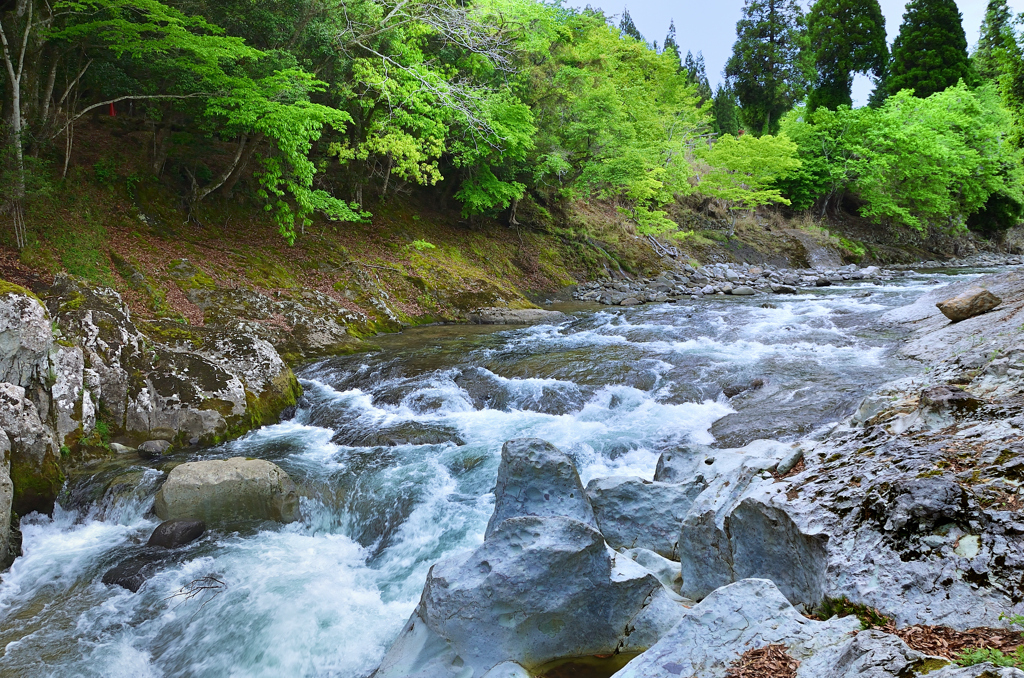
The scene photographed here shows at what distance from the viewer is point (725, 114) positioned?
45.8m

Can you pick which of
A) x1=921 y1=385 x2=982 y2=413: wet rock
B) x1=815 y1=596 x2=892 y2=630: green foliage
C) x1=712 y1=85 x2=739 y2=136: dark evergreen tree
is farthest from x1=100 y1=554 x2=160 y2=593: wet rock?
x1=712 y1=85 x2=739 y2=136: dark evergreen tree

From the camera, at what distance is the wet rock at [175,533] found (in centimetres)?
531

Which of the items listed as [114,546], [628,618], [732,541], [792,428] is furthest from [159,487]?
[792,428]

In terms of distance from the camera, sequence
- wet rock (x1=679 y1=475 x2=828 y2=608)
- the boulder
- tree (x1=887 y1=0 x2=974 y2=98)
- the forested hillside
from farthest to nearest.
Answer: tree (x1=887 y1=0 x2=974 y2=98)
the forested hillside
the boulder
wet rock (x1=679 y1=475 x2=828 y2=608)

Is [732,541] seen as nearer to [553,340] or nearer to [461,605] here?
[461,605]

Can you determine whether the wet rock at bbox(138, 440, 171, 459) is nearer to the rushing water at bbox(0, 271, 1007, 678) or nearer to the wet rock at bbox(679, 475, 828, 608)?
the rushing water at bbox(0, 271, 1007, 678)

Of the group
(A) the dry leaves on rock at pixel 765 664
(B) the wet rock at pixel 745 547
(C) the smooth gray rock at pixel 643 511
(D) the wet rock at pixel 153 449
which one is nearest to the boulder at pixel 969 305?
(C) the smooth gray rock at pixel 643 511

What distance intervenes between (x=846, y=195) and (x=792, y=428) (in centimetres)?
3420

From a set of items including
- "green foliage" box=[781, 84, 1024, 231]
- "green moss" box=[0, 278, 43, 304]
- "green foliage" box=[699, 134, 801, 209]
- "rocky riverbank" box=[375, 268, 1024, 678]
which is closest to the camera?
"rocky riverbank" box=[375, 268, 1024, 678]

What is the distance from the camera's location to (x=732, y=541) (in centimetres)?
357

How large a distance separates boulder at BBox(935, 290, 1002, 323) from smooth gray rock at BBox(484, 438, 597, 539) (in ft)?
25.7

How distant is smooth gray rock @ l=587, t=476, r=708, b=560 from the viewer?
460 cm

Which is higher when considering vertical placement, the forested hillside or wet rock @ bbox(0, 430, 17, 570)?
the forested hillside

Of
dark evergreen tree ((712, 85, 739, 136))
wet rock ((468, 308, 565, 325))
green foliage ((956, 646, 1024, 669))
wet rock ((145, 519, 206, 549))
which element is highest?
dark evergreen tree ((712, 85, 739, 136))
